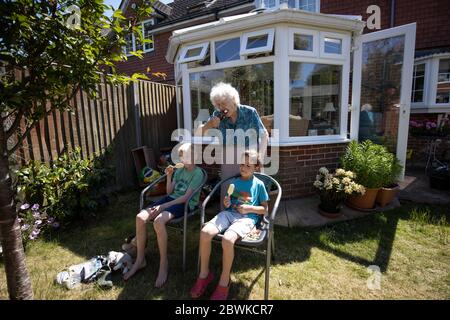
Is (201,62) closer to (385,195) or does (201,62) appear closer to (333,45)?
(333,45)

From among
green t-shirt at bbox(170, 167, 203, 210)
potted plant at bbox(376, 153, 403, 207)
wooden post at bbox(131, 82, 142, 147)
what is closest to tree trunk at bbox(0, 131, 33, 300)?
green t-shirt at bbox(170, 167, 203, 210)

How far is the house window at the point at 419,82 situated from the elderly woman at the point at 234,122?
6.19m

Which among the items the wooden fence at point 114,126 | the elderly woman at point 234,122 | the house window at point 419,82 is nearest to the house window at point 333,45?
the elderly woman at point 234,122

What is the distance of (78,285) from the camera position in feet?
7.59

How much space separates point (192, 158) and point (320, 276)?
1.77 metres

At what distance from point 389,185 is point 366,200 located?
566mm

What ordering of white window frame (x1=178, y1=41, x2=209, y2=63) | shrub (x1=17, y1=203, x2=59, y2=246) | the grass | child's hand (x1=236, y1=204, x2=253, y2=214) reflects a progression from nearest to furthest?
the grass
child's hand (x1=236, y1=204, x2=253, y2=214)
shrub (x1=17, y1=203, x2=59, y2=246)
white window frame (x1=178, y1=41, x2=209, y2=63)

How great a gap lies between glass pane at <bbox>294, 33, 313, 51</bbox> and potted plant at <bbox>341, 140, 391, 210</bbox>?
1.71m

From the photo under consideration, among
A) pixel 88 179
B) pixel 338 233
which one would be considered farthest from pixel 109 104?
pixel 338 233

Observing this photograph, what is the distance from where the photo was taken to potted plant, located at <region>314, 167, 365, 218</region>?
3371 mm

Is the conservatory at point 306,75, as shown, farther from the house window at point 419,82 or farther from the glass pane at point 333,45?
the house window at point 419,82

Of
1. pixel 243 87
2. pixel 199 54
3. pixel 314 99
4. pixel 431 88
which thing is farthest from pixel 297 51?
pixel 431 88

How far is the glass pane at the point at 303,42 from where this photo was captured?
374cm

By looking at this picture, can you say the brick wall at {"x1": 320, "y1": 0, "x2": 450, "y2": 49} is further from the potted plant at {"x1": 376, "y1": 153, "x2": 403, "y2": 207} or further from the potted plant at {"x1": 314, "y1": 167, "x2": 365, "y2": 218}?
the potted plant at {"x1": 314, "y1": 167, "x2": 365, "y2": 218}
